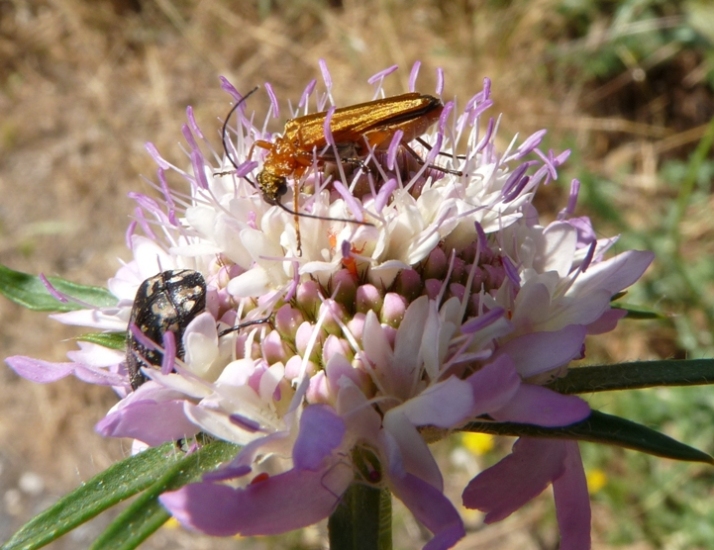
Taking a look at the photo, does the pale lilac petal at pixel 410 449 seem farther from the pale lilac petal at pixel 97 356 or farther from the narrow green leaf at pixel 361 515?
the pale lilac petal at pixel 97 356

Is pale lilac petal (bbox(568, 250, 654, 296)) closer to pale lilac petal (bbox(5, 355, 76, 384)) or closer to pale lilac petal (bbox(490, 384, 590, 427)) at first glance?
pale lilac petal (bbox(490, 384, 590, 427))

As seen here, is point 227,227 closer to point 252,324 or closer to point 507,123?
point 252,324

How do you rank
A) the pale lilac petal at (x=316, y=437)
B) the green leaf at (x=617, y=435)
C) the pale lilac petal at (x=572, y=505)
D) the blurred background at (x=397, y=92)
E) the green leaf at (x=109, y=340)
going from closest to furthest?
1. the pale lilac petal at (x=316, y=437)
2. the green leaf at (x=617, y=435)
3. the pale lilac petal at (x=572, y=505)
4. the green leaf at (x=109, y=340)
5. the blurred background at (x=397, y=92)

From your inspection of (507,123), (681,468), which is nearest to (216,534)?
(681,468)

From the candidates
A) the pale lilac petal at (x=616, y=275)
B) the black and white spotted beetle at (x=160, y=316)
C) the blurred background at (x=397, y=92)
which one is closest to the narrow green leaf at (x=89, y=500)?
the black and white spotted beetle at (x=160, y=316)

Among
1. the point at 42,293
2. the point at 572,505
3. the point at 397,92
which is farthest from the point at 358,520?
the point at 397,92

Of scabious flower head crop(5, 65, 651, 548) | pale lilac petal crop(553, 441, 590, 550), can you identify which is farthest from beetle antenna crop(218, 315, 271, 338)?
pale lilac petal crop(553, 441, 590, 550)
